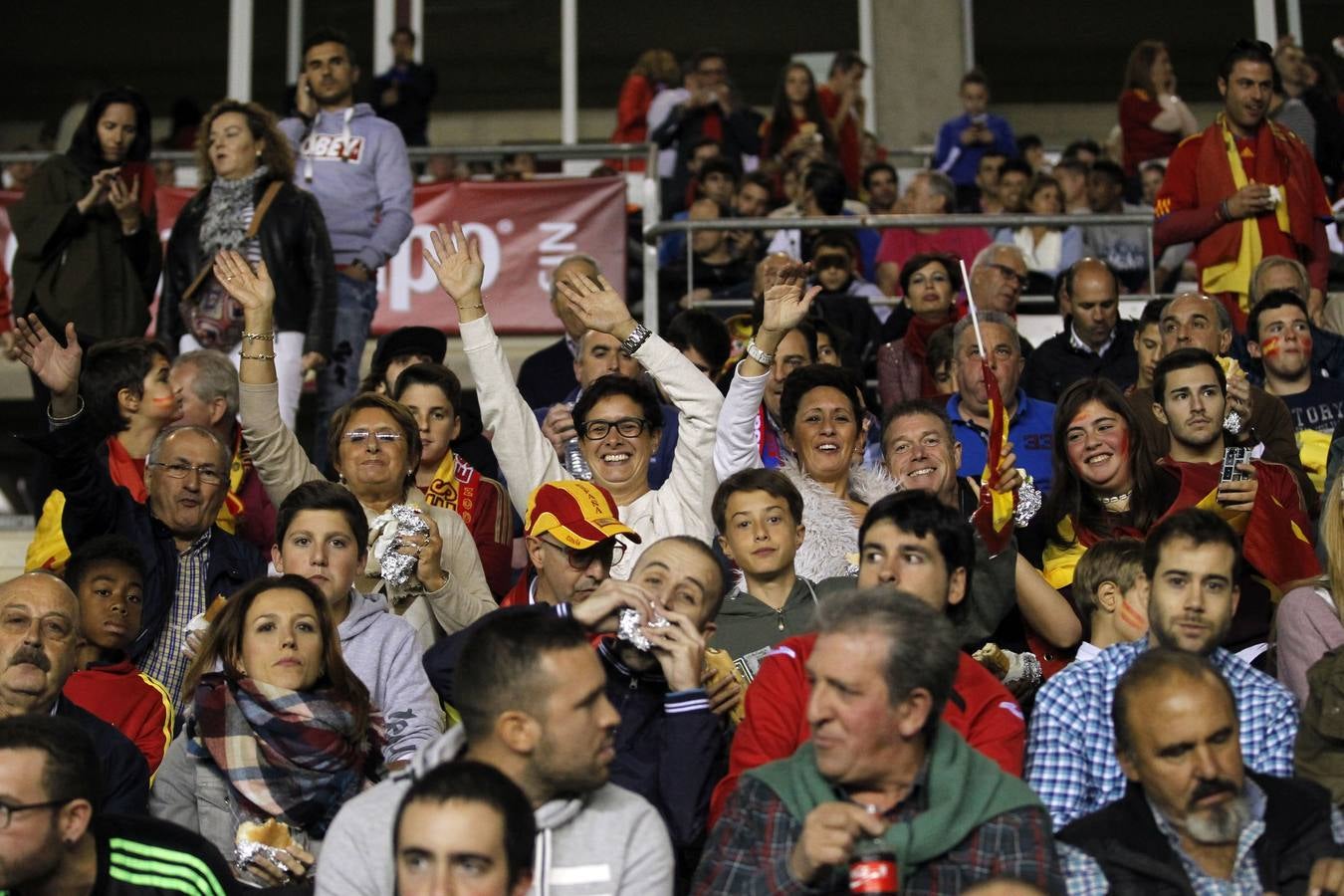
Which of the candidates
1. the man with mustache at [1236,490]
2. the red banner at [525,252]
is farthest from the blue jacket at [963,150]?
the man with mustache at [1236,490]

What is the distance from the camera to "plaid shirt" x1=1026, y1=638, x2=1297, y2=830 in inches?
199

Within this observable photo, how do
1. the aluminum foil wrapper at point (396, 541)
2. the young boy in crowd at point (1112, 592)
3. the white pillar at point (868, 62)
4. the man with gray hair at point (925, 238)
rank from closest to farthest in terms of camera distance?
the young boy in crowd at point (1112, 592)
the aluminum foil wrapper at point (396, 541)
the man with gray hair at point (925, 238)
the white pillar at point (868, 62)

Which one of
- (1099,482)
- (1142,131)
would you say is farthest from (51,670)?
(1142,131)

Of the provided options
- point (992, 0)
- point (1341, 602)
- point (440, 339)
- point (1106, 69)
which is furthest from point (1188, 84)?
point (1341, 602)

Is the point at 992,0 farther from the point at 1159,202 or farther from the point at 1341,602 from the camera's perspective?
the point at 1341,602

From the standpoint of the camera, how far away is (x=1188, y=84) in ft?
66.3

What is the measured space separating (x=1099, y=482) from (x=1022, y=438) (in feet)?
3.86

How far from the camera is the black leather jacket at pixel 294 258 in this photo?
894cm

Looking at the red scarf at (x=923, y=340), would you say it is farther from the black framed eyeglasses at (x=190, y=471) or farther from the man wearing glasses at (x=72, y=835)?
the man wearing glasses at (x=72, y=835)

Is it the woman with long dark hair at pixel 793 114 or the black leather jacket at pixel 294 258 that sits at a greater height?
the woman with long dark hair at pixel 793 114

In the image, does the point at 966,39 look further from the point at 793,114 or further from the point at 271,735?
the point at 271,735

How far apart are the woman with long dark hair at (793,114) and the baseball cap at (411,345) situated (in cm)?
571

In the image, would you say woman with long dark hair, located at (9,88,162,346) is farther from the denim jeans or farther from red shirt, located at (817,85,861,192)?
red shirt, located at (817,85,861,192)

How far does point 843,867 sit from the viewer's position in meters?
4.28
